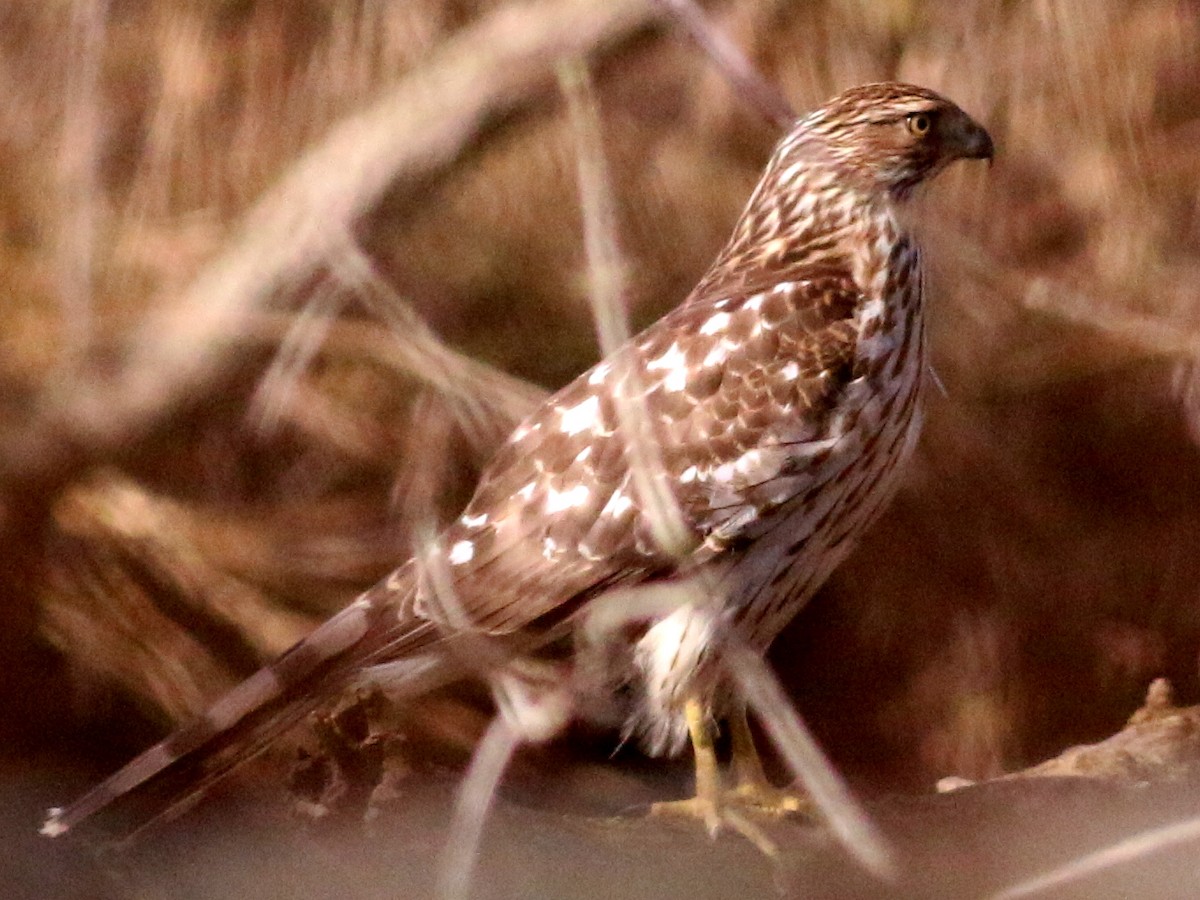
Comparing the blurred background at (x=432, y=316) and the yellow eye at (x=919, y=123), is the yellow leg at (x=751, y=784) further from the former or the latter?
the yellow eye at (x=919, y=123)

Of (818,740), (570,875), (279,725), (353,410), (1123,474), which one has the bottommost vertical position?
(818,740)

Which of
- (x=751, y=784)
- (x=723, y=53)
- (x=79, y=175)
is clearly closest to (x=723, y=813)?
(x=751, y=784)

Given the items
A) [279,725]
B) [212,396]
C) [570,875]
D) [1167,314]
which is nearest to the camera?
[570,875]

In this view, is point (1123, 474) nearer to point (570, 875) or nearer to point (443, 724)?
point (443, 724)

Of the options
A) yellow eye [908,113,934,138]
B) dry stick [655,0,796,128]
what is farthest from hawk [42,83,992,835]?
dry stick [655,0,796,128]

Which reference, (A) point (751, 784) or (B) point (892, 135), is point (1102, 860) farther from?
(B) point (892, 135)

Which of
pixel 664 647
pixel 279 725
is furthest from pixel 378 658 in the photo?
pixel 664 647

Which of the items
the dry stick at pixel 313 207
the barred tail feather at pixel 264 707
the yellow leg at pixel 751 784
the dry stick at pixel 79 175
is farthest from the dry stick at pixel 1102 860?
the dry stick at pixel 79 175

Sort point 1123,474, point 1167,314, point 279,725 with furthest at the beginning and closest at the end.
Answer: point 1123,474 < point 1167,314 < point 279,725

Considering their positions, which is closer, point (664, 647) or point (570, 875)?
point (570, 875)
